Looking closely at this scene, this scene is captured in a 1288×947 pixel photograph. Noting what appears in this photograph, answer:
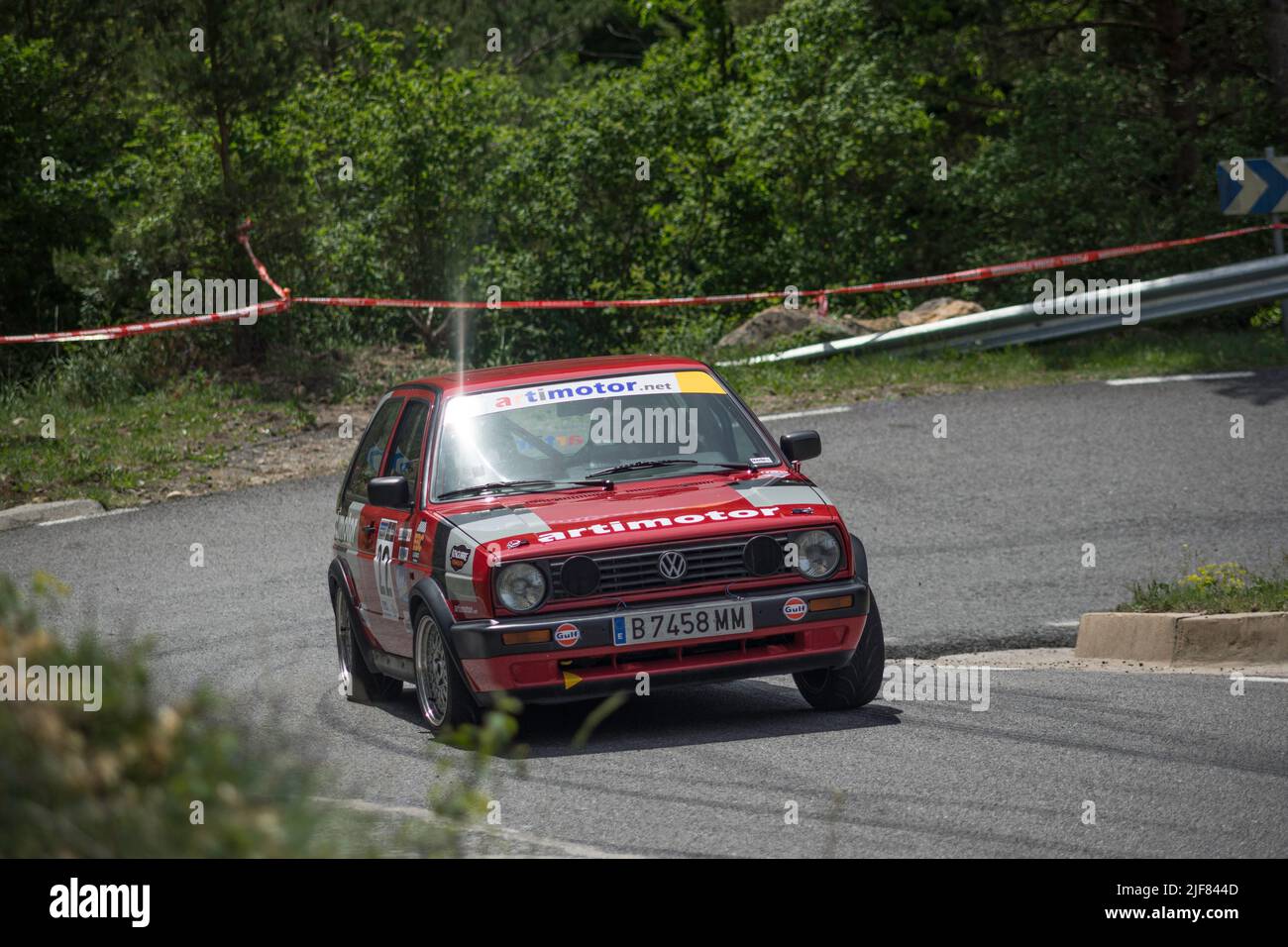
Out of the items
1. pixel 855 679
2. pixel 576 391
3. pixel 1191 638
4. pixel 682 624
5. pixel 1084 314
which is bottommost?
pixel 1191 638

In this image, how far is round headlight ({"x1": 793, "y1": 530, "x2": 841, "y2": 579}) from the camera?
25.5 ft

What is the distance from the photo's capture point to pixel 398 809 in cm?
605

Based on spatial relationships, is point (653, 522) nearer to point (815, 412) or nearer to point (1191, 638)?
point (1191, 638)

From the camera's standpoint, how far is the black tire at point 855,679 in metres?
8.04

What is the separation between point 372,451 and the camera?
980 cm

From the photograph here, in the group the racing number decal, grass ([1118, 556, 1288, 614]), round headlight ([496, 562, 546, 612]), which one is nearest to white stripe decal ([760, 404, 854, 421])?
grass ([1118, 556, 1288, 614])

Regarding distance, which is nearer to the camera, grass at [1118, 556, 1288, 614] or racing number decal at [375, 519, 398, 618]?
racing number decal at [375, 519, 398, 618]

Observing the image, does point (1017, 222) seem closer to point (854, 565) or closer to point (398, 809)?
point (854, 565)

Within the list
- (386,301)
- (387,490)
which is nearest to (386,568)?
(387,490)

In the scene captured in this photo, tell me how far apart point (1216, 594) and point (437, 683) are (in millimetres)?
4518

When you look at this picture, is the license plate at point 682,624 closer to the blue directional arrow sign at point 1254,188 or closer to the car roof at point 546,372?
the car roof at point 546,372

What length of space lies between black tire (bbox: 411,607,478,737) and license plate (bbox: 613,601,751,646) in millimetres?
716

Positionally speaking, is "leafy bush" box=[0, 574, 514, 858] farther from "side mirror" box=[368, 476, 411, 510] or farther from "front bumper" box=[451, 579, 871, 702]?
"side mirror" box=[368, 476, 411, 510]
